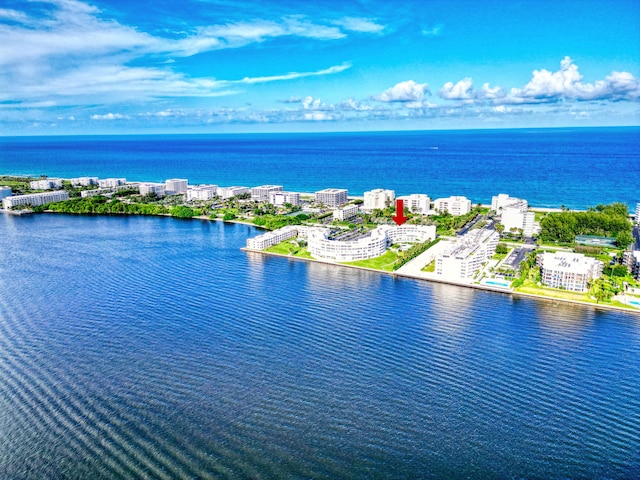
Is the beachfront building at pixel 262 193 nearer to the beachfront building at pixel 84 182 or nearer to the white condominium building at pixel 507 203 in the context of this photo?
the white condominium building at pixel 507 203

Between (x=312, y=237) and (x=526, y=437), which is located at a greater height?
(x=312, y=237)

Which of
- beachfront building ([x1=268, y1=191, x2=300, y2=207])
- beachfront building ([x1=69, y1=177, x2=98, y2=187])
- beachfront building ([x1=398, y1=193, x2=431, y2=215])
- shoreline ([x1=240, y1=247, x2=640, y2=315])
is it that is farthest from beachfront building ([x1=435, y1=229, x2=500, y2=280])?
→ beachfront building ([x1=69, y1=177, x2=98, y2=187])

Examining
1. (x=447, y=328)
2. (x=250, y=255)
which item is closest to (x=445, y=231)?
(x=250, y=255)

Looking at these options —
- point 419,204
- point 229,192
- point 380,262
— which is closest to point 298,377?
point 380,262

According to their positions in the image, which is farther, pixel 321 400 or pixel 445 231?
pixel 445 231

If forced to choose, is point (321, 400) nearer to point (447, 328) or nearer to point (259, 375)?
point (259, 375)

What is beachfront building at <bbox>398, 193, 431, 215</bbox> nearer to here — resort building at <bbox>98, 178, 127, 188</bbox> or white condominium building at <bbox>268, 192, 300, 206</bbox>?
white condominium building at <bbox>268, 192, 300, 206</bbox>

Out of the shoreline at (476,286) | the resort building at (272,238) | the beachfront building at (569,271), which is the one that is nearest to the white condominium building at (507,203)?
the beachfront building at (569,271)
